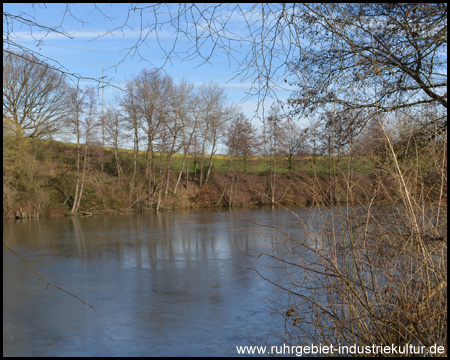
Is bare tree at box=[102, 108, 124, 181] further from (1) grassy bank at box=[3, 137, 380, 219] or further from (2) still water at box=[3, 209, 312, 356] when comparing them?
(2) still water at box=[3, 209, 312, 356]

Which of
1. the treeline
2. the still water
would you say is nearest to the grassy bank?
the treeline

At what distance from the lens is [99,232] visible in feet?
52.5

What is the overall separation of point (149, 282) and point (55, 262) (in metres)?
3.19

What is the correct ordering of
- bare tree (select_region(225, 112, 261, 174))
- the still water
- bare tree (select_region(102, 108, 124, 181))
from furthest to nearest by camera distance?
bare tree (select_region(102, 108, 124, 181)) < bare tree (select_region(225, 112, 261, 174)) < the still water

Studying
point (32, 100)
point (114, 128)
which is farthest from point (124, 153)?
point (32, 100)

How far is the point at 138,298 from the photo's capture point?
7648 mm

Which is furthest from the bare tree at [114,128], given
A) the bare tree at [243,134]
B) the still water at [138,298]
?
the still water at [138,298]

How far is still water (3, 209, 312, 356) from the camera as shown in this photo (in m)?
5.61

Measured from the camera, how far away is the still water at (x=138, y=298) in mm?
5613

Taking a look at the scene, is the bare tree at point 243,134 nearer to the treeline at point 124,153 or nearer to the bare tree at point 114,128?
the treeline at point 124,153

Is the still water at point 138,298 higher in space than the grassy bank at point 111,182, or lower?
lower

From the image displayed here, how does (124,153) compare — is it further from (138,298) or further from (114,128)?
(138,298)

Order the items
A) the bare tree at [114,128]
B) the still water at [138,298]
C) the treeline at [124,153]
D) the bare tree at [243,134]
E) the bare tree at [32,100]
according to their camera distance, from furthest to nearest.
→ the bare tree at [114,128], the treeline at [124,153], the bare tree at [32,100], the bare tree at [243,134], the still water at [138,298]

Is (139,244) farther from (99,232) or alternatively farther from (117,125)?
(117,125)
